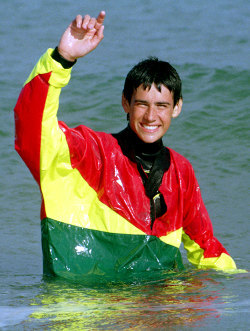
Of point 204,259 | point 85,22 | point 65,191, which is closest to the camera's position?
point 85,22

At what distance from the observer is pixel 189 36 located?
930cm

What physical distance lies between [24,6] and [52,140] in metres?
7.53

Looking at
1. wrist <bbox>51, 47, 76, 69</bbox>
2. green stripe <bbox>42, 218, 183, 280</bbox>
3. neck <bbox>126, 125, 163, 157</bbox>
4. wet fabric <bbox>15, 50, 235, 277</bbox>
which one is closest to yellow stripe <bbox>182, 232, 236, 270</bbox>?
wet fabric <bbox>15, 50, 235, 277</bbox>

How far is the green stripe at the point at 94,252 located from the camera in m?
3.61

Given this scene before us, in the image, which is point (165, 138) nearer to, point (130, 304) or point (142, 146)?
point (142, 146)

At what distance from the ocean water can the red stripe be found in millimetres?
756

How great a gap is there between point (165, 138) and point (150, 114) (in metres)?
3.59

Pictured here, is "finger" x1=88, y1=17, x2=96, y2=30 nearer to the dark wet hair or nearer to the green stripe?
the dark wet hair

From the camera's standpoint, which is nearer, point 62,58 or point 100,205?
point 62,58

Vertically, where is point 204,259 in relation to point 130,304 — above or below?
above

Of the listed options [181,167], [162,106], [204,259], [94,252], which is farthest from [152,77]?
[204,259]

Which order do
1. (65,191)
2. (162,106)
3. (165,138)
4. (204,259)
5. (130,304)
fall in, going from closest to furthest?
1. (130,304)
2. (65,191)
3. (162,106)
4. (204,259)
5. (165,138)

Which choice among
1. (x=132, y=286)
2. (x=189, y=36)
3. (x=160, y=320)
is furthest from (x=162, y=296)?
(x=189, y=36)

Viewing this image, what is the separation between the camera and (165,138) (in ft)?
23.8
